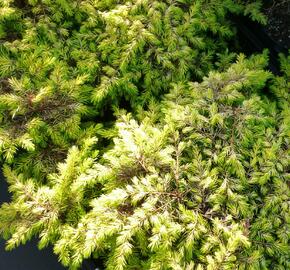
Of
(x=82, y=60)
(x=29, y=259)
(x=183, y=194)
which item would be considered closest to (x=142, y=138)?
(x=183, y=194)

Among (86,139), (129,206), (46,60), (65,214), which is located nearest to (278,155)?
(129,206)

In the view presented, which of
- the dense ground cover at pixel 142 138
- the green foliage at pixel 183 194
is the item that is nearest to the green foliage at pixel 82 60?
the dense ground cover at pixel 142 138

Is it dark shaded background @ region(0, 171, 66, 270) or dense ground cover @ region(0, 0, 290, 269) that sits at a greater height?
dense ground cover @ region(0, 0, 290, 269)

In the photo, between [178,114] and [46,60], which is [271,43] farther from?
[46,60]

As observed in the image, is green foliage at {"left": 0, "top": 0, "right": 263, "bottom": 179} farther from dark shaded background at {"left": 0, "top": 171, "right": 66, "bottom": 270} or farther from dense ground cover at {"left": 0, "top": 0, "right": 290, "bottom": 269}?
dark shaded background at {"left": 0, "top": 171, "right": 66, "bottom": 270}

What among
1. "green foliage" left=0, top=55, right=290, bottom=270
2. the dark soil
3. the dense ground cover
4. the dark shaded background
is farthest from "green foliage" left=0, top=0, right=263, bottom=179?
the dark shaded background

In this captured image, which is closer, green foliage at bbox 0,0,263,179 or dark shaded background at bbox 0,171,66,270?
green foliage at bbox 0,0,263,179

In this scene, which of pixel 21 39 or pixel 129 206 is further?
pixel 21 39
